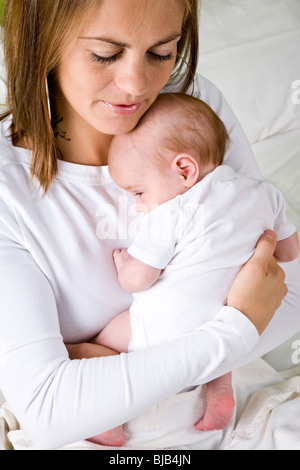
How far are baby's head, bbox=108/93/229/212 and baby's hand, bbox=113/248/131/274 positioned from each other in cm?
10

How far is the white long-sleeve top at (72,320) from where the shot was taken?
0.89 meters

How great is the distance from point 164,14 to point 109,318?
0.55 metres

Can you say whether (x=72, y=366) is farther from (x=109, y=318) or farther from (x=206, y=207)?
(x=206, y=207)

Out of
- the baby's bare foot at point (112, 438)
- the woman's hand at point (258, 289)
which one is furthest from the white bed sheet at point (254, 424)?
the woman's hand at point (258, 289)

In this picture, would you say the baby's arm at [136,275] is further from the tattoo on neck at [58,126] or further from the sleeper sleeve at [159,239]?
the tattoo on neck at [58,126]

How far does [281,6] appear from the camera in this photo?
2279mm

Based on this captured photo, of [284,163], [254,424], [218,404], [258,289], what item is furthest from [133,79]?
[284,163]

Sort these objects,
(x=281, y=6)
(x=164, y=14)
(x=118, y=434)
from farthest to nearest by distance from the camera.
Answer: (x=281, y=6) < (x=118, y=434) < (x=164, y=14)

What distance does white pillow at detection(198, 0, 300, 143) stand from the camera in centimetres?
209

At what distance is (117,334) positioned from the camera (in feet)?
3.48

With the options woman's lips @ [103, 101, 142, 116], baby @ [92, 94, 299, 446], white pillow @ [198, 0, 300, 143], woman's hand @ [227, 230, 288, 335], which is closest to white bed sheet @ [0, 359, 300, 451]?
baby @ [92, 94, 299, 446]

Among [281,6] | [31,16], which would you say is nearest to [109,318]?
[31,16]

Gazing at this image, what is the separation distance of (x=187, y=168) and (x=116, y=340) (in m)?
0.34

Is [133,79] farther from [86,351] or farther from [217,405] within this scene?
[217,405]
